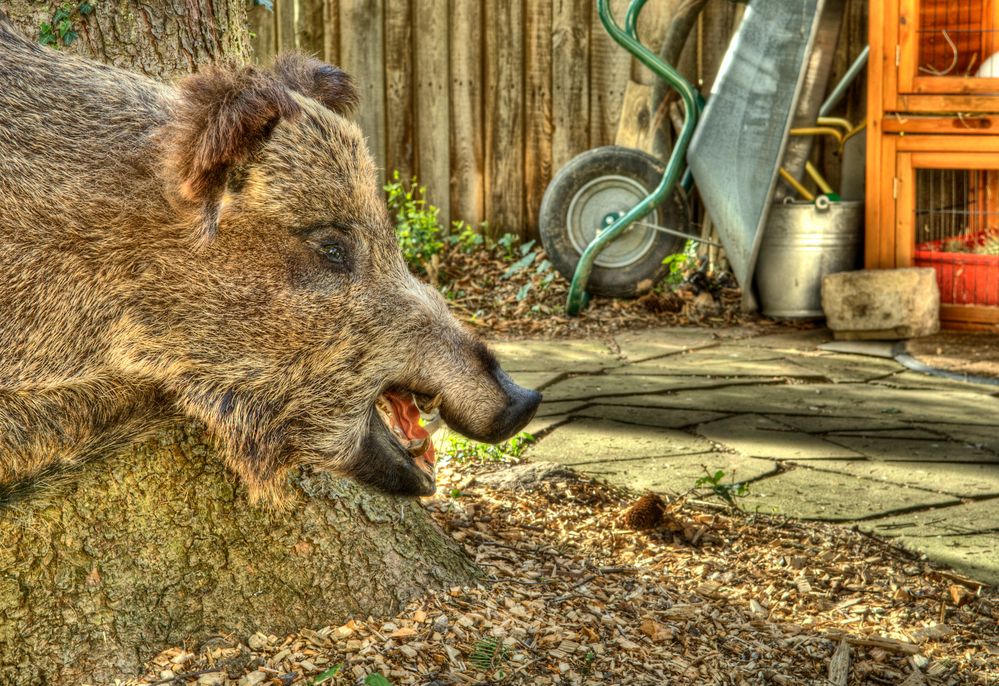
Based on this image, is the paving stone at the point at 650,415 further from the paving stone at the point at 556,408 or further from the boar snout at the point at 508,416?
the boar snout at the point at 508,416

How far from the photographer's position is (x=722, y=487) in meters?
4.12

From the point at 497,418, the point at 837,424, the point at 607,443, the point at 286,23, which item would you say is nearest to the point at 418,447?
the point at 497,418

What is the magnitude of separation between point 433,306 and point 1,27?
1141 millimetres

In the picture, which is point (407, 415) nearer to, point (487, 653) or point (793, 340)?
point (487, 653)

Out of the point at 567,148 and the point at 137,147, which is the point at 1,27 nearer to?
the point at 137,147

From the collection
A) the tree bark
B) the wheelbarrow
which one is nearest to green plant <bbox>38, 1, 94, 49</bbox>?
the tree bark

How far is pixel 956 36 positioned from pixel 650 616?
5323 mm

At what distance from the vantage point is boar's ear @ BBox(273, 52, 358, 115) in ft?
8.75

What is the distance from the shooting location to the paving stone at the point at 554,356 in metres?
6.67

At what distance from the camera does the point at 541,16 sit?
9.36 m

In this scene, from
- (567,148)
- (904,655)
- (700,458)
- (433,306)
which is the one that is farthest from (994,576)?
(567,148)

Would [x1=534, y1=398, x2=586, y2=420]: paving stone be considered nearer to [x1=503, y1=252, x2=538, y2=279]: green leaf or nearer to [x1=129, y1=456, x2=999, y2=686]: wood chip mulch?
[x1=129, y1=456, x2=999, y2=686]: wood chip mulch

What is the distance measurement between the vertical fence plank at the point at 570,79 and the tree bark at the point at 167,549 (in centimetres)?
630

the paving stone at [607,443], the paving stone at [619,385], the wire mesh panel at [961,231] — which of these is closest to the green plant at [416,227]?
the paving stone at [619,385]
